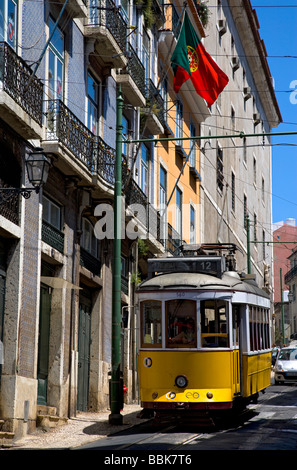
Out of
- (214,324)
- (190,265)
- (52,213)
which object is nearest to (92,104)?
(52,213)

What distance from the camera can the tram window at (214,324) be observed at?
1469 cm

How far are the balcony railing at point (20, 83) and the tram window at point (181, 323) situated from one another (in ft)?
14.0

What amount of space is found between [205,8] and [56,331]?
795 inches

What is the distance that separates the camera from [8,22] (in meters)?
15.0

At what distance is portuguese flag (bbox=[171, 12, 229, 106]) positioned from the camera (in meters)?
22.9

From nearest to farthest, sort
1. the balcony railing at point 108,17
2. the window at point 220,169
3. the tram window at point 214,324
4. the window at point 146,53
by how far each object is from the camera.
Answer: the tram window at point 214,324
the balcony railing at point 108,17
the window at point 146,53
the window at point 220,169

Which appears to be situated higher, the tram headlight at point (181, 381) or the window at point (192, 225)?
the window at point (192, 225)

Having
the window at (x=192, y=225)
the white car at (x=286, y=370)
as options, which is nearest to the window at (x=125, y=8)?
the window at (x=192, y=225)

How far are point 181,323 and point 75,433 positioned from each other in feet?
9.15

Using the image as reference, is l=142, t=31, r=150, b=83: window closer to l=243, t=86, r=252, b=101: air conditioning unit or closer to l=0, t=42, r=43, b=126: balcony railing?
l=0, t=42, r=43, b=126: balcony railing

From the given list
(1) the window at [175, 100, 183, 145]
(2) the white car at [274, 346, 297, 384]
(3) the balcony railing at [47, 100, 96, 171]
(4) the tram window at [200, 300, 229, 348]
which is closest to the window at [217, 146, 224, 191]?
(1) the window at [175, 100, 183, 145]

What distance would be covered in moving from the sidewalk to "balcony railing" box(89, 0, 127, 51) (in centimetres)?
928

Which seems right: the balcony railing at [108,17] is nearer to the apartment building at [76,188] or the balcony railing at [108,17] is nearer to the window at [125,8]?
the apartment building at [76,188]

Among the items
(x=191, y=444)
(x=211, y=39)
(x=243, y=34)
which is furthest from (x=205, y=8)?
(x=191, y=444)
